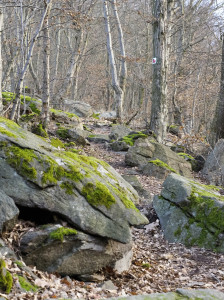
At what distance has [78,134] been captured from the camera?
11.1 metres

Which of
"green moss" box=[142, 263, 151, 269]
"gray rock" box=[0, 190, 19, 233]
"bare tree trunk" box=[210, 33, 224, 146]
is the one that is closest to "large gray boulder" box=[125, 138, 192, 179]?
"bare tree trunk" box=[210, 33, 224, 146]

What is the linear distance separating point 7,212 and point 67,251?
3.42 feet

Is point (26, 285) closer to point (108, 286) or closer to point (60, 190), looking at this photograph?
point (108, 286)

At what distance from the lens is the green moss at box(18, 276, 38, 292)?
3094 mm

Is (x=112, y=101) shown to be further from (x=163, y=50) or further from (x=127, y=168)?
(x=127, y=168)

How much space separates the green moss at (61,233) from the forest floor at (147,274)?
0.38m

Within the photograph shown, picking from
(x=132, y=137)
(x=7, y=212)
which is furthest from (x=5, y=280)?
(x=132, y=137)

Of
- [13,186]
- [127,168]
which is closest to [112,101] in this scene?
[127,168]

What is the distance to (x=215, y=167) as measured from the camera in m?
10.7

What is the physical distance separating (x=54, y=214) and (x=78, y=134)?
6.92 metres

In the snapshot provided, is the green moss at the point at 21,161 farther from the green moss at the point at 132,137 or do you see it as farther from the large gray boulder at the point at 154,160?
the green moss at the point at 132,137

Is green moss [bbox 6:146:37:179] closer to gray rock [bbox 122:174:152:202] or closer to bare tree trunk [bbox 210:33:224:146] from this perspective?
gray rock [bbox 122:174:152:202]

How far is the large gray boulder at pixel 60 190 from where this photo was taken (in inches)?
167

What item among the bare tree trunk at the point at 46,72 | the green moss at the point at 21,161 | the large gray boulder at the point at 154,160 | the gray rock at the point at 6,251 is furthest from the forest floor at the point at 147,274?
the bare tree trunk at the point at 46,72
